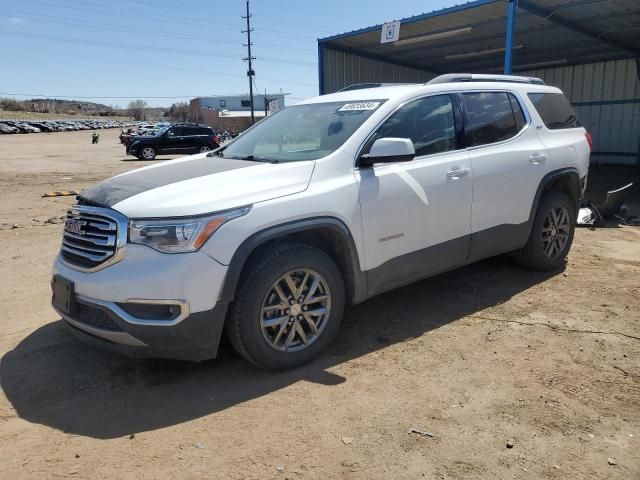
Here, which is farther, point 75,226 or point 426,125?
point 426,125

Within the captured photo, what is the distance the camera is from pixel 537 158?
4875mm

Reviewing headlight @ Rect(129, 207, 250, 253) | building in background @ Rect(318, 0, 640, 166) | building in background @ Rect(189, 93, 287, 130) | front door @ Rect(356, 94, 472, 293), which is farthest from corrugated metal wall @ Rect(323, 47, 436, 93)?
building in background @ Rect(189, 93, 287, 130)

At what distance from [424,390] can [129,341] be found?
1.81 meters

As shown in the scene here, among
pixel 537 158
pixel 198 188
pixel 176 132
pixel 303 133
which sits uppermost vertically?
pixel 176 132

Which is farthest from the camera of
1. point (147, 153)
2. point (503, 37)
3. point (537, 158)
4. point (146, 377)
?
point (147, 153)

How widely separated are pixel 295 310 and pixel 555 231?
3313 mm

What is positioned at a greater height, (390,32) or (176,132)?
(390,32)

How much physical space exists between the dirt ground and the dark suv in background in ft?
71.7

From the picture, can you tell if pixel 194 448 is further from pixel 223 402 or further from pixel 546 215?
pixel 546 215

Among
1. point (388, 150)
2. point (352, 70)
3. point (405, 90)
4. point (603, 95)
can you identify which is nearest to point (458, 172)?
point (405, 90)

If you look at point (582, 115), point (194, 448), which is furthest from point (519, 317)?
point (582, 115)

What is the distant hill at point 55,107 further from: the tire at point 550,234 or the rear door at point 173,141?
the tire at point 550,234

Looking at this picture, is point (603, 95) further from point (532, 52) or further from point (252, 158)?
point (252, 158)

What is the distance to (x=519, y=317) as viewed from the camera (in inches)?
171
